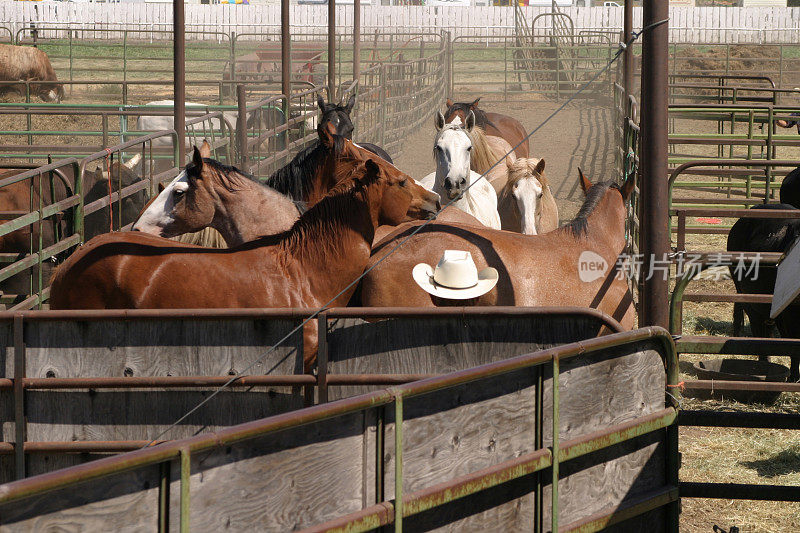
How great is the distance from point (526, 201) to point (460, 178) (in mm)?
602

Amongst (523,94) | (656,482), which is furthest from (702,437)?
(523,94)

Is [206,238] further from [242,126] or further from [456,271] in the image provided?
[242,126]

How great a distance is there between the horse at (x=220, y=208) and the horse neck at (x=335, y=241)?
675mm

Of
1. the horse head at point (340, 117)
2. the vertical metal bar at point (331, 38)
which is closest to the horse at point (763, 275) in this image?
the horse head at point (340, 117)

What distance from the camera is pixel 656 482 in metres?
3.79

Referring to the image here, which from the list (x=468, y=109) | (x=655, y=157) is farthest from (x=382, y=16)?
(x=655, y=157)

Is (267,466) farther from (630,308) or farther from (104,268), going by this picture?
(630,308)

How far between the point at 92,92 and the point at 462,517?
27.1 metres

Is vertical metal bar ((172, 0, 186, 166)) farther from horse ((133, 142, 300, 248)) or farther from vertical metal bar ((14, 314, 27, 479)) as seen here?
vertical metal bar ((14, 314, 27, 479))

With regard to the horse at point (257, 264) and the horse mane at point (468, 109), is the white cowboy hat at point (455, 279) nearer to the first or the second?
the horse at point (257, 264)

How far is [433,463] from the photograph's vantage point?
2992 mm

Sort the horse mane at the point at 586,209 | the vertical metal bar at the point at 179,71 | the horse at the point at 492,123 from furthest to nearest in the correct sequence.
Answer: the horse at the point at 492,123, the vertical metal bar at the point at 179,71, the horse mane at the point at 586,209

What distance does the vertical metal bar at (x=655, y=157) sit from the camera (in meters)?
4.41

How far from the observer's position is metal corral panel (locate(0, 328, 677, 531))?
2264 millimetres
